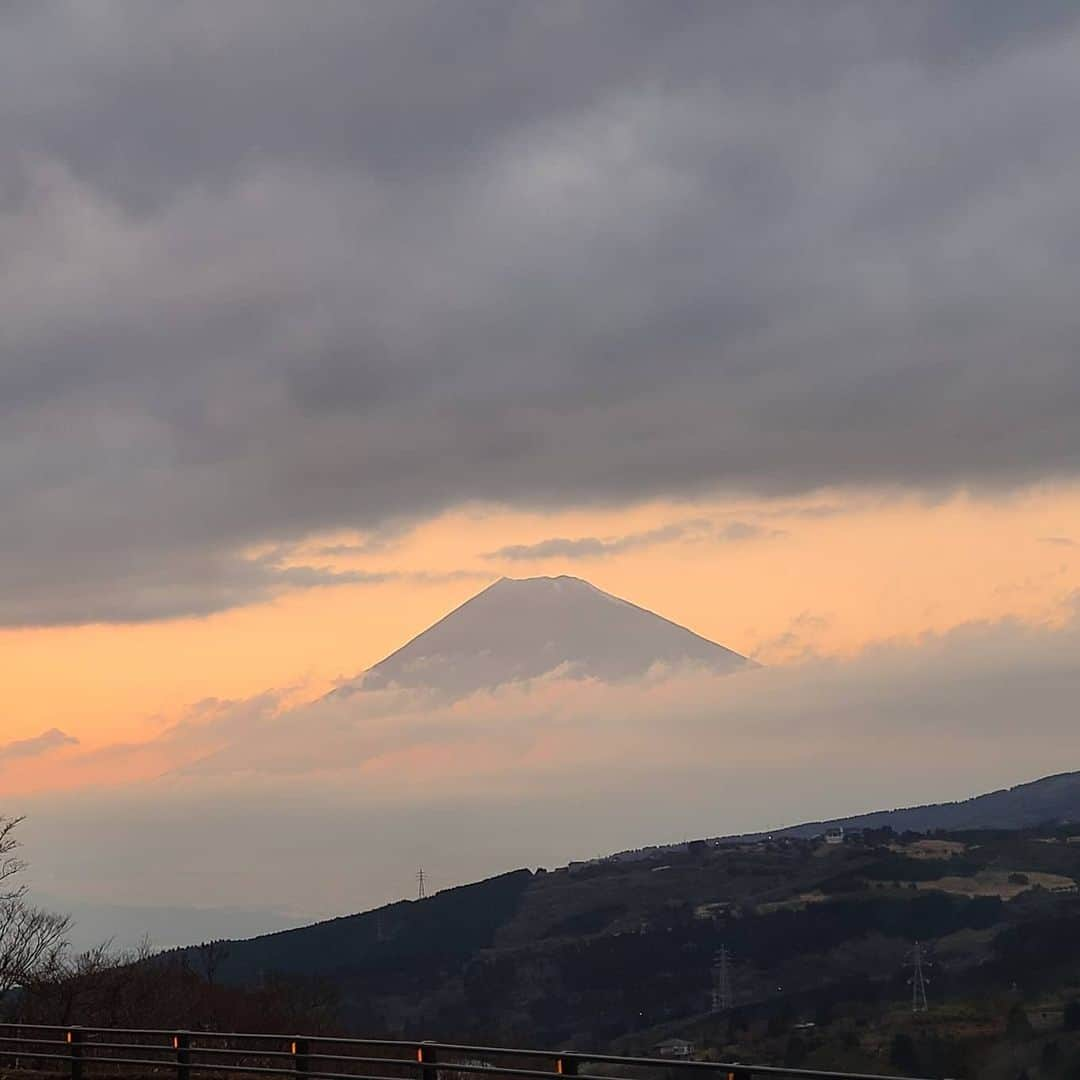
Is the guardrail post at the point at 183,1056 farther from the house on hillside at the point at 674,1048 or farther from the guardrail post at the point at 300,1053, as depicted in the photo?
the house on hillside at the point at 674,1048

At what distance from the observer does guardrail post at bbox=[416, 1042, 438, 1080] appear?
23.3m

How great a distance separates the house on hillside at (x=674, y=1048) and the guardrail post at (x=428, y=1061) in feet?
399

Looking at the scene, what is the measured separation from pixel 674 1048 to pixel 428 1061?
13611 centimetres

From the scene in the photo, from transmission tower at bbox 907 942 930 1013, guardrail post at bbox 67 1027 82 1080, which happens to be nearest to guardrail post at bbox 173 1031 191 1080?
guardrail post at bbox 67 1027 82 1080

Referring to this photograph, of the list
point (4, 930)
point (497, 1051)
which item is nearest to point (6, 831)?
point (4, 930)

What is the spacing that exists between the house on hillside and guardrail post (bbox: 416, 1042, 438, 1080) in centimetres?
12152

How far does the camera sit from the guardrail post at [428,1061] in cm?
2330

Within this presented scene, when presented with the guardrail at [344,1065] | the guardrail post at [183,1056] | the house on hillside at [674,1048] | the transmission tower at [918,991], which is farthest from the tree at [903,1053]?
the guardrail post at [183,1056]

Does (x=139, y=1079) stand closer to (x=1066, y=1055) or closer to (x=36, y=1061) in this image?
(x=36, y=1061)

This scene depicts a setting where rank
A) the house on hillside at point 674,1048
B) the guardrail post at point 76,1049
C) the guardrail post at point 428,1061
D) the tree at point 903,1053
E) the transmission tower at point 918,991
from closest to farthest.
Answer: the guardrail post at point 428,1061 < the guardrail post at point 76,1049 < the tree at point 903,1053 < the house on hillside at point 674,1048 < the transmission tower at point 918,991

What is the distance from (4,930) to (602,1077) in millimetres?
62086

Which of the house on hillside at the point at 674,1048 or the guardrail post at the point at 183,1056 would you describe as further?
the house on hillside at the point at 674,1048

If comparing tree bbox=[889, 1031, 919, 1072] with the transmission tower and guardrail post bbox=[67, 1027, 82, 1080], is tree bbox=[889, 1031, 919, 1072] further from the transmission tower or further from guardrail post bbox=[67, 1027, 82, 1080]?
guardrail post bbox=[67, 1027, 82, 1080]

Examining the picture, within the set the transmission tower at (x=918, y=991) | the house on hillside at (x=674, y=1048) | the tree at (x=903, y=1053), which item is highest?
the tree at (x=903, y=1053)
